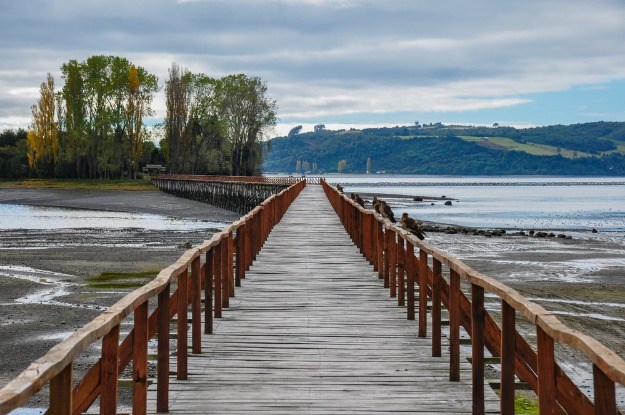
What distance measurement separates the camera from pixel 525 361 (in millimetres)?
5418

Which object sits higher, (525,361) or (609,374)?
(609,374)

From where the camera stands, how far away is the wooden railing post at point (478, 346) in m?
5.69

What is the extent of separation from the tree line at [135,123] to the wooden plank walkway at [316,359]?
224ft

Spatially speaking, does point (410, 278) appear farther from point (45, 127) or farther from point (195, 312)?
point (45, 127)

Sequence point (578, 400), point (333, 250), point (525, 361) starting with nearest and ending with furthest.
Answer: point (578, 400)
point (525, 361)
point (333, 250)

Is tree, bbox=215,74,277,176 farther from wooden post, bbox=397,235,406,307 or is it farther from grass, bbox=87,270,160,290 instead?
wooden post, bbox=397,235,406,307

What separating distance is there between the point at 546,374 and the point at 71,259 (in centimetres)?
2157

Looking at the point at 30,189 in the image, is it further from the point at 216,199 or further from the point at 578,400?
the point at 578,400

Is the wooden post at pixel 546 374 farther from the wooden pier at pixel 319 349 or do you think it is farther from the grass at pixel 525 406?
the grass at pixel 525 406

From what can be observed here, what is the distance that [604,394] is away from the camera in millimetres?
3359

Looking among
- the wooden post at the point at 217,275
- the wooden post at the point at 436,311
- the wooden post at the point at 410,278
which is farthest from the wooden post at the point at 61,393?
the wooden post at the point at 410,278

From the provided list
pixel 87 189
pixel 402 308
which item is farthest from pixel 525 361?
pixel 87 189

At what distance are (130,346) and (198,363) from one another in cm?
210

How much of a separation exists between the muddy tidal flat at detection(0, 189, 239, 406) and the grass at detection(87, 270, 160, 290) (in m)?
0.02
